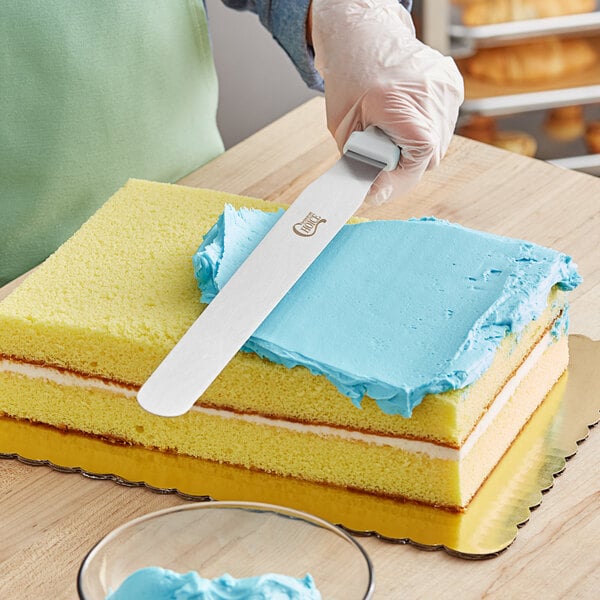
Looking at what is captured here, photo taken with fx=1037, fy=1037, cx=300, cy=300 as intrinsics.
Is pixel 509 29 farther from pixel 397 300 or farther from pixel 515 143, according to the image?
pixel 397 300

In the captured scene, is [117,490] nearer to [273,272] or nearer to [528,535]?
[273,272]

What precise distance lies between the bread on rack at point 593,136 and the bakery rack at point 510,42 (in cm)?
3

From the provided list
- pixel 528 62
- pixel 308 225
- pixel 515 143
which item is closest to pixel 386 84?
pixel 308 225

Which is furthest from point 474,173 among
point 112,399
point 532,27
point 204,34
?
point 532,27

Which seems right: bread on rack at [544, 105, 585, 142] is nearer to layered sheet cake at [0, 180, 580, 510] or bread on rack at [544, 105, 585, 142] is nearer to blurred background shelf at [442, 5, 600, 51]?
blurred background shelf at [442, 5, 600, 51]

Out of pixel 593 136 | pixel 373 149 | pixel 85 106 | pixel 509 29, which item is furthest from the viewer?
pixel 593 136

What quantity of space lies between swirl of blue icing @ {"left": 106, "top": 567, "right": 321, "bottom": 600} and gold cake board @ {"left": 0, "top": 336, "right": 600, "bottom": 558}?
0.81 ft

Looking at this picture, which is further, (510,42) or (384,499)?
(510,42)

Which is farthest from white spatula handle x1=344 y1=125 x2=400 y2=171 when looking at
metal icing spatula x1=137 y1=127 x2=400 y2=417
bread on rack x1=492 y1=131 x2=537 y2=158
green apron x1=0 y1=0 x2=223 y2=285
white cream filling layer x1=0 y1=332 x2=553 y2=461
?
bread on rack x1=492 y1=131 x2=537 y2=158

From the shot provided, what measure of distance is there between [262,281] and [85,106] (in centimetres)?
64

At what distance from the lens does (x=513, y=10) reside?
9.43 ft

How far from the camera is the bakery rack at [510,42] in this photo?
2832 mm

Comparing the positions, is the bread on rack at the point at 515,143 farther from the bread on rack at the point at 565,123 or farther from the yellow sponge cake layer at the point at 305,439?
the yellow sponge cake layer at the point at 305,439

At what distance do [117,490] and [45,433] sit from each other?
14cm
